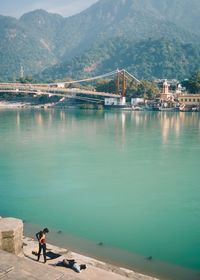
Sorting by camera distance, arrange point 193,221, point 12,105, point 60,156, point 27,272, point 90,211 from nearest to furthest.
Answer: point 27,272 < point 193,221 < point 90,211 < point 60,156 < point 12,105

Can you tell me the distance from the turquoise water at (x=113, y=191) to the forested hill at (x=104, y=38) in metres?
68.4

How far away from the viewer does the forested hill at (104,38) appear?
8844 centimetres

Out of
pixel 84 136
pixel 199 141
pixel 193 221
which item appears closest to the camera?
pixel 193 221

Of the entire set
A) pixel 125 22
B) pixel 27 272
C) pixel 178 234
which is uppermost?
pixel 125 22

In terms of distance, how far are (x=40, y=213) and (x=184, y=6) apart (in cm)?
16712

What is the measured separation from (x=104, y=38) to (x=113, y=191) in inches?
5026

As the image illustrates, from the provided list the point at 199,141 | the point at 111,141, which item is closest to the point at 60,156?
the point at 111,141

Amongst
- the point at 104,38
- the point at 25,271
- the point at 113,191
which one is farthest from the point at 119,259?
the point at 104,38

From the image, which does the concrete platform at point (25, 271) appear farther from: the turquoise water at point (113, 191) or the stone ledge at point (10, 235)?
the turquoise water at point (113, 191)

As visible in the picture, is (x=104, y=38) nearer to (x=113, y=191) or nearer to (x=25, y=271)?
(x=113, y=191)

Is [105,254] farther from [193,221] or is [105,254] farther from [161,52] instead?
[161,52]

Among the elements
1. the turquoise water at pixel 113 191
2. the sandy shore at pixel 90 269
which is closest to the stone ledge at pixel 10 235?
the sandy shore at pixel 90 269

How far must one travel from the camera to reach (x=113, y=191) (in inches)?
335

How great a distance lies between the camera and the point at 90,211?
7.05 meters
